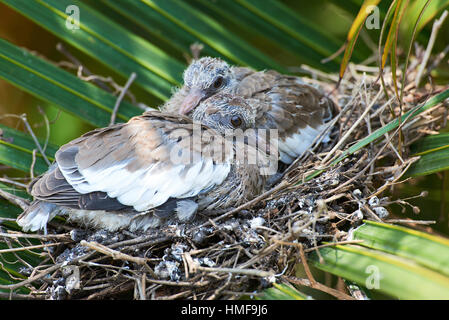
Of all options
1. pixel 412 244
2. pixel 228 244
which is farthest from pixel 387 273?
pixel 228 244

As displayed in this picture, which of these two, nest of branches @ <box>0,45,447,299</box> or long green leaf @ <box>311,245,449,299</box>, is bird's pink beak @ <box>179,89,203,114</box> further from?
long green leaf @ <box>311,245,449,299</box>

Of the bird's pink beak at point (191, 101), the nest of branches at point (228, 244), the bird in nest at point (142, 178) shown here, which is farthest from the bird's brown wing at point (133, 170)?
the bird's pink beak at point (191, 101)

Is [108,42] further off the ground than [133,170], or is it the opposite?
[108,42]

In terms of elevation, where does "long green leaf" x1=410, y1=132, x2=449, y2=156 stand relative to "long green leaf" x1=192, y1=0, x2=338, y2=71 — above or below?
below

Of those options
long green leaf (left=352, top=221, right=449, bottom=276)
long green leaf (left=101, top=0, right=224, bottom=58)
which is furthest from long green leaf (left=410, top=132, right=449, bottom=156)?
long green leaf (left=101, top=0, right=224, bottom=58)

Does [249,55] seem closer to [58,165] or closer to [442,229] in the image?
[58,165]

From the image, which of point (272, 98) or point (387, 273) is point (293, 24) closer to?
point (272, 98)
